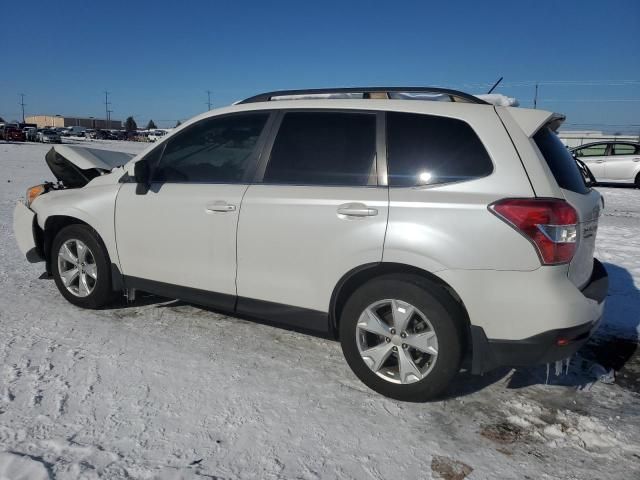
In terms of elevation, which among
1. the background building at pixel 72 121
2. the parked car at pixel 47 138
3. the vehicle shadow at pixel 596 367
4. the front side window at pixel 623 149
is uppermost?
the background building at pixel 72 121

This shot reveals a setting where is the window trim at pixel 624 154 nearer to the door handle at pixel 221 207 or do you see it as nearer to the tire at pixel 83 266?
the door handle at pixel 221 207

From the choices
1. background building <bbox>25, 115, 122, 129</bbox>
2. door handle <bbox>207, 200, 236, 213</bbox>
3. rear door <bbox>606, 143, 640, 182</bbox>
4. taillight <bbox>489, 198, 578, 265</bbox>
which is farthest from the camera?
background building <bbox>25, 115, 122, 129</bbox>

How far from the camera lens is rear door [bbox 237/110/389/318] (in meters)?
3.07

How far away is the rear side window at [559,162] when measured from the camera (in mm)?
2934

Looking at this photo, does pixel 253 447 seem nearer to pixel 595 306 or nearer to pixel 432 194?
pixel 432 194

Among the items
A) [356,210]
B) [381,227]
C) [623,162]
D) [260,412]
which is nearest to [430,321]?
[381,227]

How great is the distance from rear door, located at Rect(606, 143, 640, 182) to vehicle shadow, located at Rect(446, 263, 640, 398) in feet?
45.1

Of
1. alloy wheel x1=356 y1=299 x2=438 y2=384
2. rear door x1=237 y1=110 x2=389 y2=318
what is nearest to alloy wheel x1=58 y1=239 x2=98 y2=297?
rear door x1=237 y1=110 x2=389 y2=318

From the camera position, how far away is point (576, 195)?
2.96 meters

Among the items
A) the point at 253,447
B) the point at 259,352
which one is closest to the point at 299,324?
the point at 259,352

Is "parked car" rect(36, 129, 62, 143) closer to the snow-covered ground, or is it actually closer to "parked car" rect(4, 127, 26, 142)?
"parked car" rect(4, 127, 26, 142)

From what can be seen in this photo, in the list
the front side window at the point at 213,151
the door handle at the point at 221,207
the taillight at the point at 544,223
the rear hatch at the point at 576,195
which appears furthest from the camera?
the front side window at the point at 213,151

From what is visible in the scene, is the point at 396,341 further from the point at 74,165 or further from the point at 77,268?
the point at 74,165

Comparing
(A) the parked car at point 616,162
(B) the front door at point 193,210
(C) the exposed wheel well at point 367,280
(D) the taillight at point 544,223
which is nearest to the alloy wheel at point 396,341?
(C) the exposed wheel well at point 367,280
